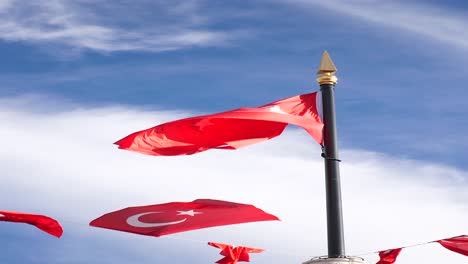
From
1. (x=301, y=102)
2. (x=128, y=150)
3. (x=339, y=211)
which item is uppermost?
(x=301, y=102)

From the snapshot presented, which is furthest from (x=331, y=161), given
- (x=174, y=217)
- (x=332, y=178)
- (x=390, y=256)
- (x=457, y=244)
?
(x=390, y=256)

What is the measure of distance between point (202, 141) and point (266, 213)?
285 centimetres

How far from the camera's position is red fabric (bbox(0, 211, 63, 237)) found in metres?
26.1

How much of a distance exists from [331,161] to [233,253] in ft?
27.4

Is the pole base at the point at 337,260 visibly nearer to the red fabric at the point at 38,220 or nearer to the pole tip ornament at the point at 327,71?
the pole tip ornament at the point at 327,71

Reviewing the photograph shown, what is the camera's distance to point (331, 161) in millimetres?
24359

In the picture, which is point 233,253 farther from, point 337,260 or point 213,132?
point 337,260

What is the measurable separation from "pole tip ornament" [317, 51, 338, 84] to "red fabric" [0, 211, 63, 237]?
892 cm

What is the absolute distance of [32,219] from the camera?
26.2 m

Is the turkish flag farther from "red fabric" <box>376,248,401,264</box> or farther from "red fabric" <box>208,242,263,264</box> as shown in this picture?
"red fabric" <box>376,248,401,264</box>

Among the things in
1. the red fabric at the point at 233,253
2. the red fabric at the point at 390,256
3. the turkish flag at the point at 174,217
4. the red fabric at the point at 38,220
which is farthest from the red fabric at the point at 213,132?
the red fabric at the point at 390,256

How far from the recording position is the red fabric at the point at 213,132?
81.7 ft

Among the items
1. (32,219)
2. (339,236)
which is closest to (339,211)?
(339,236)

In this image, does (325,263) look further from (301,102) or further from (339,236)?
(301,102)
